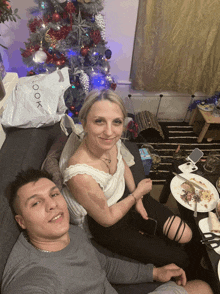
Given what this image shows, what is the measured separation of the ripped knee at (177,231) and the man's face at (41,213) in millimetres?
780

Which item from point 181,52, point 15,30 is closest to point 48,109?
point 15,30

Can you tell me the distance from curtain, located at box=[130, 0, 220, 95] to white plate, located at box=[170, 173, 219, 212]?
1.91m

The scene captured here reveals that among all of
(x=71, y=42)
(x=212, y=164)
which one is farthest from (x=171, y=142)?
(x=71, y=42)

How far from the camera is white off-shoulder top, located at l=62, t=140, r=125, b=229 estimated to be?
1.22 metres

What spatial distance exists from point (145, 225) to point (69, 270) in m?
0.68

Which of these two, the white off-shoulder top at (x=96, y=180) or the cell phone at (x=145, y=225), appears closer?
the white off-shoulder top at (x=96, y=180)

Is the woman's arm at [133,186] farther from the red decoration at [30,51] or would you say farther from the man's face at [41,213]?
the red decoration at [30,51]

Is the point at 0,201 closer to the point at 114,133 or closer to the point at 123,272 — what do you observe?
the point at 114,133

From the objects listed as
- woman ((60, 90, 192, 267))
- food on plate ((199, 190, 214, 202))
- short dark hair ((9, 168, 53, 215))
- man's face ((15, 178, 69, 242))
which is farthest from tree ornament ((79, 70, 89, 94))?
food on plate ((199, 190, 214, 202))

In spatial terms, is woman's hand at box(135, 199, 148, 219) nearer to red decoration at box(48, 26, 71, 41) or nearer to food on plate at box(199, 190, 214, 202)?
food on plate at box(199, 190, 214, 202)

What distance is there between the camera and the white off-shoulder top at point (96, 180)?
122cm

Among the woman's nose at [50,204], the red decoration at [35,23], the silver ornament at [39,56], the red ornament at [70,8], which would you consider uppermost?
the red ornament at [70,8]

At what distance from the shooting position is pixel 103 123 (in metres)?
1.26

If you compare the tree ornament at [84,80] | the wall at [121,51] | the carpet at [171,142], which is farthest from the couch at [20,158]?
the wall at [121,51]
